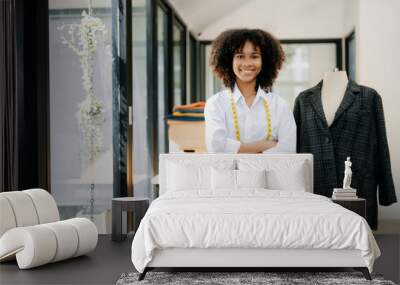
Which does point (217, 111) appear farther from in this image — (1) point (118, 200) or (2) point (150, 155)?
(2) point (150, 155)

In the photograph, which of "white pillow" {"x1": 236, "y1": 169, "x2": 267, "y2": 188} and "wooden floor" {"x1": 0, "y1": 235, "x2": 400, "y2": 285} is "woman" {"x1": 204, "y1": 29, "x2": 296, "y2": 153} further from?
"wooden floor" {"x1": 0, "y1": 235, "x2": 400, "y2": 285}

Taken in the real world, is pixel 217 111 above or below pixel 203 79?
below

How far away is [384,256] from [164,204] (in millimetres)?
1627

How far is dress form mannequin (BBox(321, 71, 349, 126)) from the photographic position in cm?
562

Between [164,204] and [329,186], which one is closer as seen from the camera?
[164,204]

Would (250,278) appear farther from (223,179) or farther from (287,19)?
(287,19)

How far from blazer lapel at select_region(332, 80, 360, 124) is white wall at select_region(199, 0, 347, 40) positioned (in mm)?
4268

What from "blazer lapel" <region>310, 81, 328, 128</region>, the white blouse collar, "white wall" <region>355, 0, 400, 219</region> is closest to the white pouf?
the white blouse collar

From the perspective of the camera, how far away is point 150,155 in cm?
698

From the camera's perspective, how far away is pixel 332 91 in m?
5.68

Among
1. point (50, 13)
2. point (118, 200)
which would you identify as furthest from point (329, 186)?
point (50, 13)

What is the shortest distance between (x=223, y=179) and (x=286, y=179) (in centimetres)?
49

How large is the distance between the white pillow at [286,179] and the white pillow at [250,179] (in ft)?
0.33

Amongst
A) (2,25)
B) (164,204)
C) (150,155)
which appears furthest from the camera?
(150,155)
